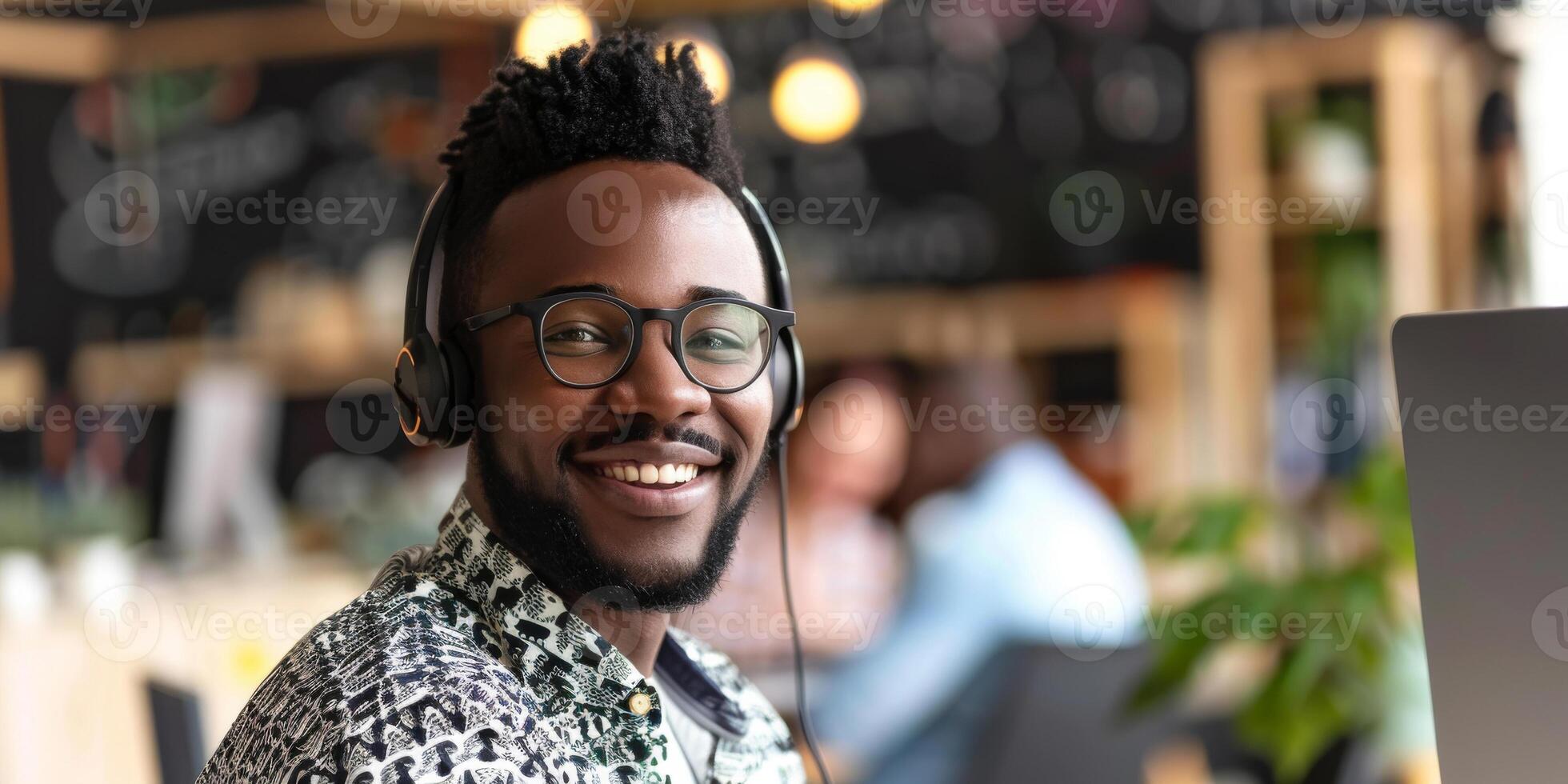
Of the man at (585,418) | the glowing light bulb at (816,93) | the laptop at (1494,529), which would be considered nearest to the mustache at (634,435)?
the man at (585,418)

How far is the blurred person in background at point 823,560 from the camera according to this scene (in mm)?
3043

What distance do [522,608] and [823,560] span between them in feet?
8.13

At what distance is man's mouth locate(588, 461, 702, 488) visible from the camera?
713mm

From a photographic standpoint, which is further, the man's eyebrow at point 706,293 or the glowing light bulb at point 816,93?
the glowing light bulb at point 816,93

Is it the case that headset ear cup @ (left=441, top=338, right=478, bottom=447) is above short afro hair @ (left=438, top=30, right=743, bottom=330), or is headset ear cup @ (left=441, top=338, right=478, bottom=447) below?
Answer: below

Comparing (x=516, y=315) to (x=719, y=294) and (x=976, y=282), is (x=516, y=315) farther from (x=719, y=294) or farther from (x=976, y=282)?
(x=976, y=282)

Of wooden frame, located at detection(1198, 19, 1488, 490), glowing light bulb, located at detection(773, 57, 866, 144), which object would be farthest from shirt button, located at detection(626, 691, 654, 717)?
wooden frame, located at detection(1198, 19, 1488, 490)

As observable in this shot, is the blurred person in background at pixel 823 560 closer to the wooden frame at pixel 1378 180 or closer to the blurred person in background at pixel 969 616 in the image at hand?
the blurred person in background at pixel 969 616

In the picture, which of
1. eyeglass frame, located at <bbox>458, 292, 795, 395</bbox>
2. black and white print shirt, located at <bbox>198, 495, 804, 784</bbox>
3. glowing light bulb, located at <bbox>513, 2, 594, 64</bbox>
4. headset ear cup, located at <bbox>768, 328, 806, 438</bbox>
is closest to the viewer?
black and white print shirt, located at <bbox>198, 495, 804, 784</bbox>

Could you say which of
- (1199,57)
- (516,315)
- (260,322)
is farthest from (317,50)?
(516,315)

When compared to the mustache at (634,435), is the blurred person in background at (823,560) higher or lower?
lower

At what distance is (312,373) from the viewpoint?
3.72m

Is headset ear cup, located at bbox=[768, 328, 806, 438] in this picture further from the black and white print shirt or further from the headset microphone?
the black and white print shirt

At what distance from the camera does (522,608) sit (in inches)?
28.7
